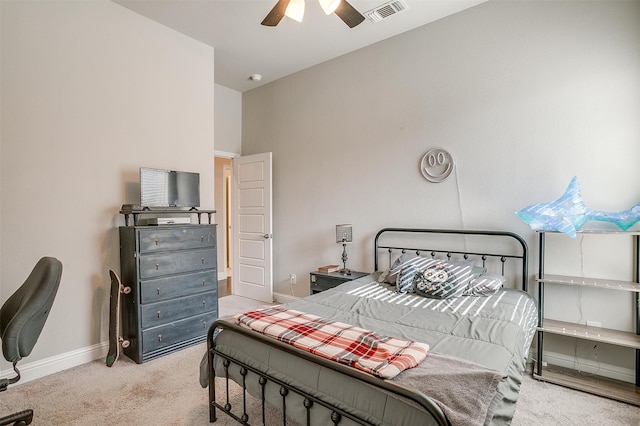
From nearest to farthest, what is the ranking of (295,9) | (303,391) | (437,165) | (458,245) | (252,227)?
(303,391) → (295,9) → (458,245) → (437,165) → (252,227)

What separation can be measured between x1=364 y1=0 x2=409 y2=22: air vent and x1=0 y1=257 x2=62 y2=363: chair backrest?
324 cm

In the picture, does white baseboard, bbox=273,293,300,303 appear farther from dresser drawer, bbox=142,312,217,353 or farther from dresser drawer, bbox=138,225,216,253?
dresser drawer, bbox=138,225,216,253

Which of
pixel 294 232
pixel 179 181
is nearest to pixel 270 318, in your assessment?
pixel 179 181

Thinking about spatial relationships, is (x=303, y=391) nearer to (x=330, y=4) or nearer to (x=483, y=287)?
(x=483, y=287)

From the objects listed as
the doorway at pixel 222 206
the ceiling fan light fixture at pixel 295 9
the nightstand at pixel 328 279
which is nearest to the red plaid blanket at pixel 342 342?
the nightstand at pixel 328 279

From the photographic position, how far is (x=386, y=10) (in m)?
3.06

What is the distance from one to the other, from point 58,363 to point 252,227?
2.63m

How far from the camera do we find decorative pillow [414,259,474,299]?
2.53 m

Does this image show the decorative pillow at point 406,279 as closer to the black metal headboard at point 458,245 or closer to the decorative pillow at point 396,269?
the decorative pillow at point 396,269

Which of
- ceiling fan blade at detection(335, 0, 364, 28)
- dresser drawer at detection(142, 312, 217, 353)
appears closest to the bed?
dresser drawer at detection(142, 312, 217, 353)

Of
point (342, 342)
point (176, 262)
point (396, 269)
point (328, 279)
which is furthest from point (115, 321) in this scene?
point (396, 269)

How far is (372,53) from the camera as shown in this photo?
3744 millimetres

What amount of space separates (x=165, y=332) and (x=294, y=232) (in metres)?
2.07

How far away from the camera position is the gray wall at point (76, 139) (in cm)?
248
